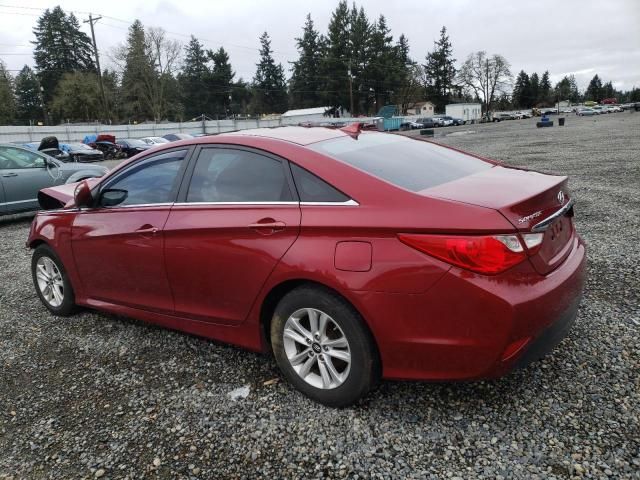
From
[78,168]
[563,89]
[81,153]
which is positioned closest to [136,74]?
[81,153]

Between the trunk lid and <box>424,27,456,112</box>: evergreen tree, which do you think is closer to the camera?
the trunk lid

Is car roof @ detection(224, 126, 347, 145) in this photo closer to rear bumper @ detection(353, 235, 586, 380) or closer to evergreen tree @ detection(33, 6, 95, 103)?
rear bumper @ detection(353, 235, 586, 380)

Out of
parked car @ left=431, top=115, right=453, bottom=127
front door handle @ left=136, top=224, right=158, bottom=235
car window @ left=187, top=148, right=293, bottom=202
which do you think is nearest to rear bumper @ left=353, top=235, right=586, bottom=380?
car window @ left=187, top=148, right=293, bottom=202

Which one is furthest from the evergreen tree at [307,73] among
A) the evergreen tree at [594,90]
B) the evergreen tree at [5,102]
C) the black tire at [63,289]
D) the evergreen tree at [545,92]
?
the evergreen tree at [594,90]

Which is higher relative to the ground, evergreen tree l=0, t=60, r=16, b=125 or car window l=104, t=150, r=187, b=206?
evergreen tree l=0, t=60, r=16, b=125

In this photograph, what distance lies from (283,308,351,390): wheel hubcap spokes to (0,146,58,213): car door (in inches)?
316

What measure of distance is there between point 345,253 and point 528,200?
37.4 inches

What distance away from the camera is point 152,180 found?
146 inches

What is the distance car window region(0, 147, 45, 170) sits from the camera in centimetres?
907

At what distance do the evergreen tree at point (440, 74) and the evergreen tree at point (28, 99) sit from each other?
7002 cm

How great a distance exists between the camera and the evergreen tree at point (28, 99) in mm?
78500

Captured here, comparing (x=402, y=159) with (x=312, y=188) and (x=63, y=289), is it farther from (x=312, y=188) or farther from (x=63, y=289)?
(x=63, y=289)

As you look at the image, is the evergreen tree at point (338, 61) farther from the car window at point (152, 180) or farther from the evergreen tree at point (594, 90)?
the evergreen tree at point (594, 90)

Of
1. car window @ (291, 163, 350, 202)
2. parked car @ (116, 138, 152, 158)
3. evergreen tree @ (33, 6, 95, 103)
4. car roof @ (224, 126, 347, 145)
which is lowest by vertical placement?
parked car @ (116, 138, 152, 158)
